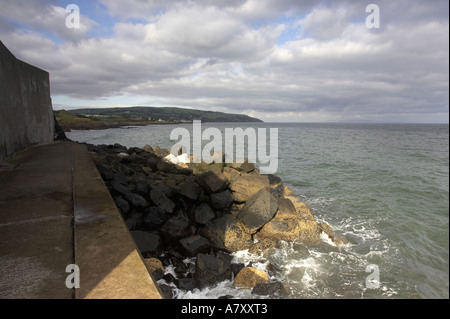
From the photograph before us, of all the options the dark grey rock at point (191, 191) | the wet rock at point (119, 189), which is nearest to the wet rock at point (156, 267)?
the wet rock at point (119, 189)

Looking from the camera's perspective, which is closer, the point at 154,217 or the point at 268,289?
the point at 268,289

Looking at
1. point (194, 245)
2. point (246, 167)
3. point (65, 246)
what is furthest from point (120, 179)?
point (246, 167)

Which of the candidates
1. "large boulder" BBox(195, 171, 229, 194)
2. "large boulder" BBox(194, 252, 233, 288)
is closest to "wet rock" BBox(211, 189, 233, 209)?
"large boulder" BBox(195, 171, 229, 194)

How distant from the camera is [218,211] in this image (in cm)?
814

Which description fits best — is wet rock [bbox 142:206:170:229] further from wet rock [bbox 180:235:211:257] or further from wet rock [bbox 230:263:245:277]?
wet rock [bbox 230:263:245:277]

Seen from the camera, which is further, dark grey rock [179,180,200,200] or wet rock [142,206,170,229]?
dark grey rock [179,180,200,200]

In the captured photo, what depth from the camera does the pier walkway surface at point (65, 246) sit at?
80.0 inches

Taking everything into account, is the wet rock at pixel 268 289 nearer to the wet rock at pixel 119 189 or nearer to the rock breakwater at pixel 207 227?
the rock breakwater at pixel 207 227

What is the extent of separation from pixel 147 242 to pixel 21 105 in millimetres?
8281

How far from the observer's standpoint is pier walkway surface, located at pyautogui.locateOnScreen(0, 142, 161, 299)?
2033mm

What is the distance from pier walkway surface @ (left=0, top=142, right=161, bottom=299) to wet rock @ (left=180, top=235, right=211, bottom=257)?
8.24 ft

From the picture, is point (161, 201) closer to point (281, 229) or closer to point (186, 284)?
point (186, 284)

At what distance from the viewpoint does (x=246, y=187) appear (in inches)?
355
